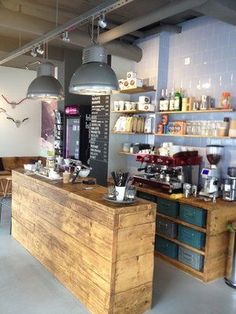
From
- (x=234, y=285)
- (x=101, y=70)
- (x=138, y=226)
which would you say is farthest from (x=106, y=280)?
(x=101, y=70)

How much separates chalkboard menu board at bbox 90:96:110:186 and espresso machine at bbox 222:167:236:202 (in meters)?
2.07

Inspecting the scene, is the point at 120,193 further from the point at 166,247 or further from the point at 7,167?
the point at 7,167

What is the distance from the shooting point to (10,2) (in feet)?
12.5

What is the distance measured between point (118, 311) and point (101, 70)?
6.61ft

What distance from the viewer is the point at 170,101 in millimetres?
4199

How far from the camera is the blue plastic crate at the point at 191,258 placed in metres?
3.26

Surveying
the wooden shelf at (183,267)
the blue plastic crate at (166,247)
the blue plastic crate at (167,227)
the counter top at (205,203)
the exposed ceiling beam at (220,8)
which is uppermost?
the exposed ceiling beam at (220,8)

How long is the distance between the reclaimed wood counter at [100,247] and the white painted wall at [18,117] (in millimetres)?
4695

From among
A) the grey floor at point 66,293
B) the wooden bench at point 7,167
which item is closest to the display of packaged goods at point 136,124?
the grey floor at point 66,293

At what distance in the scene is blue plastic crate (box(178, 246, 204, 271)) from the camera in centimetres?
326

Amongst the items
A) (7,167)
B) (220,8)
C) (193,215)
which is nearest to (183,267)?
(193,215)

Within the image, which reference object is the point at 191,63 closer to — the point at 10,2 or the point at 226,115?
the point at 226,115

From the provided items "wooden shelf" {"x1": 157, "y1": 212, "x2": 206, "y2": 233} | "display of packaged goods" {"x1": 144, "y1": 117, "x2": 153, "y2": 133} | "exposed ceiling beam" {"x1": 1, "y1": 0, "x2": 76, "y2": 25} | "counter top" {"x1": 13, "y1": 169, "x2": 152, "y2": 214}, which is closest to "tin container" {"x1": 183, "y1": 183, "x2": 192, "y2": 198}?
"wooden shelf" {"x1": 157, "y1": 212, "x2": 206, "y2": 233}

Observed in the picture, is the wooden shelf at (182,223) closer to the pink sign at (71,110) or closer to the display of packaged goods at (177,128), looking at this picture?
the display of packaged goods at (177,128)
